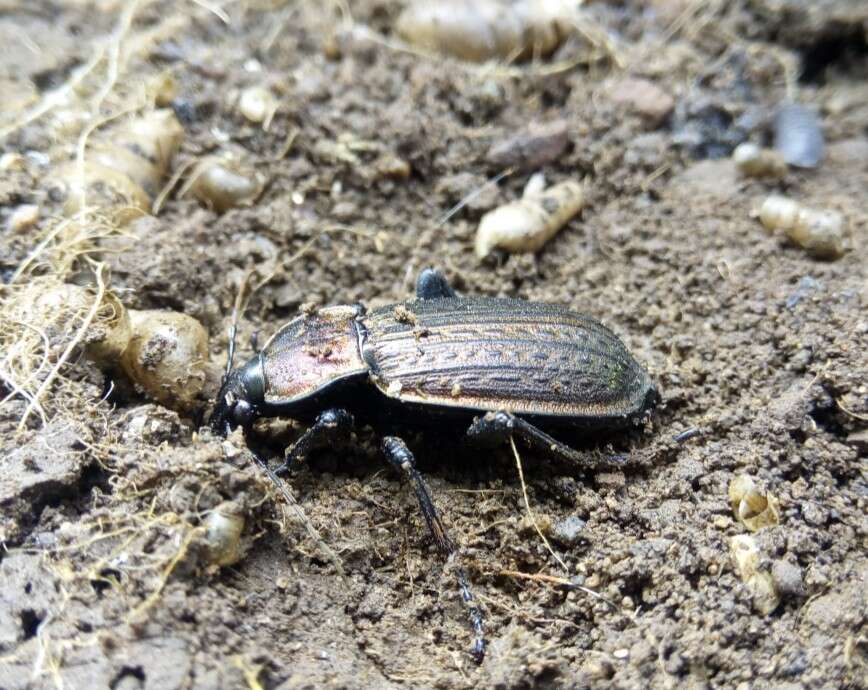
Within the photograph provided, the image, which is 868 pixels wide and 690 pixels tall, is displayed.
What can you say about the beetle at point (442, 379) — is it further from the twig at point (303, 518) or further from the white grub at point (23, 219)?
the white grub at point (23, 219)

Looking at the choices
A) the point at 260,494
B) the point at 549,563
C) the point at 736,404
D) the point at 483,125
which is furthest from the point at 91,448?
the point at 483,125

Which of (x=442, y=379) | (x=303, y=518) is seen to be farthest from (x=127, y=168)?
(x=303, y=518)

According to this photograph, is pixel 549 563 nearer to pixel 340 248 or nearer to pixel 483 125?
pixel 340 248

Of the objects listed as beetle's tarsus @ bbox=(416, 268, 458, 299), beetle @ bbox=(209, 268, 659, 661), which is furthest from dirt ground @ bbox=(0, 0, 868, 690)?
beetle's tarsus @ bbox=(416, 268, 458, 299)

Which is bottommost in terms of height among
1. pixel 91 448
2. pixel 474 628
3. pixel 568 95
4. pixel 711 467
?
pixel 474 628

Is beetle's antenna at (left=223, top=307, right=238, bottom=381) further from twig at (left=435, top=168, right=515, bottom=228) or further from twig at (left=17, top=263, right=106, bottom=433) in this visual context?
twig at (left=435, top=168, right=515, bottom=228)

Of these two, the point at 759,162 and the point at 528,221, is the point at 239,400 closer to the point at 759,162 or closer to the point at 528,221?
the point at 528,221
